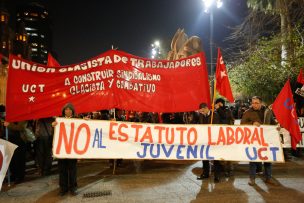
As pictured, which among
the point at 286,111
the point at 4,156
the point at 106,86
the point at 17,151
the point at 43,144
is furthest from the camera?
the point at 43,144

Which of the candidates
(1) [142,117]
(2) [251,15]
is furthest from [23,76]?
(2) [251,15]

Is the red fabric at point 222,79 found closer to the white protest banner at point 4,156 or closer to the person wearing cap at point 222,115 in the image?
the person wearing cap at point 222,115

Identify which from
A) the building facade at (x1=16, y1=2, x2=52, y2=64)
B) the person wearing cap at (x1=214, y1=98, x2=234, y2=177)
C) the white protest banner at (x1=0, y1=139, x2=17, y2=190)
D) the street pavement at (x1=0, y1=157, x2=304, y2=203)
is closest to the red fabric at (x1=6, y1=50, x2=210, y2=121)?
the person wearing cap at (x1=214, y1=98, x2=234, y2=177)

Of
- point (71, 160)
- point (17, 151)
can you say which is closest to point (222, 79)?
point (71, 160)

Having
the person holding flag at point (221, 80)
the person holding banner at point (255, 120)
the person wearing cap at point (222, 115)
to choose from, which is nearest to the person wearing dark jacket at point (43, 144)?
the person wearing cap at point (222, 115)

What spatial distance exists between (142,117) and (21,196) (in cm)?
558

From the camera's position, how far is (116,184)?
8.03m

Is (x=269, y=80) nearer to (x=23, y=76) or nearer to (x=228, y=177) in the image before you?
(x=228, y=177)

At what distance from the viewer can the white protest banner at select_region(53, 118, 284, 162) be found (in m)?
7.39

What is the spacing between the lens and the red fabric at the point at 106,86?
310 inches

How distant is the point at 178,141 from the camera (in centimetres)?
758

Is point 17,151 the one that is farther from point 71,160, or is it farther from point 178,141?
point 178,141

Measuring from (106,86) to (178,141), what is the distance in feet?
6.69

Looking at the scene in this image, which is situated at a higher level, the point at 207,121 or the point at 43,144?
the point at 207,121
